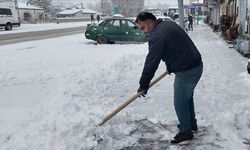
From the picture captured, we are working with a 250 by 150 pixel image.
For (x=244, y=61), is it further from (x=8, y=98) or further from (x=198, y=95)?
(x=8, y=98)

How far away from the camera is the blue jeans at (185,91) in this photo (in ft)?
13.9

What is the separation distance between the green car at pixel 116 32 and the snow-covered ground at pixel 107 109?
727cm

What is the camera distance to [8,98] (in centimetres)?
719

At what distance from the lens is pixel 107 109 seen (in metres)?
6.07

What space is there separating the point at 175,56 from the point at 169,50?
11 centimetres

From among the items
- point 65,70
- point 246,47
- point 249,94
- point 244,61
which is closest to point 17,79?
point 65,70

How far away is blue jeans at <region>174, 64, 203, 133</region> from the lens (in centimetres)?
425

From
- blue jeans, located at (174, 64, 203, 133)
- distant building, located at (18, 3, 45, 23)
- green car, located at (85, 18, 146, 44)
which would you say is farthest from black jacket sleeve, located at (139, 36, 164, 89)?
distant building, located at (18, 3, 45, 23)

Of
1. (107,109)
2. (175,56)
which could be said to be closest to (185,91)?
(175,56)

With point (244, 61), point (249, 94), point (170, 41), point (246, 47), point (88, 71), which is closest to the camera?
point (170, 41)

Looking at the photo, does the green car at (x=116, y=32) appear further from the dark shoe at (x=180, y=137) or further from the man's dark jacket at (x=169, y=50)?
the man's dark jacket at (x=169, y=50)

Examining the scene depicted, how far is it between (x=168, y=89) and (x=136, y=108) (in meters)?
1.67

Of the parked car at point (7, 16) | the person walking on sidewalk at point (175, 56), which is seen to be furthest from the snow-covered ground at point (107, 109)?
the parked car at point (7, 16)

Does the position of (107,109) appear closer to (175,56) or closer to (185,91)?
(185,91)
